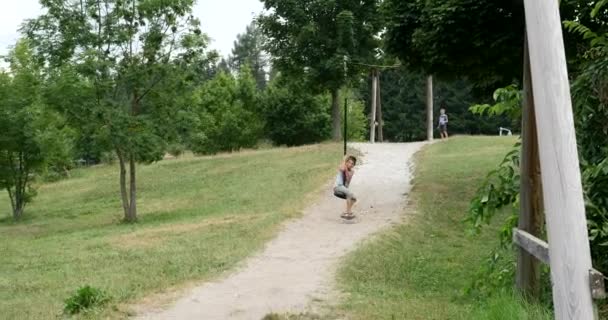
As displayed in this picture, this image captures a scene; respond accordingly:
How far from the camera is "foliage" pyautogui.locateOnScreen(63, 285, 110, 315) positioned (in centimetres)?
714

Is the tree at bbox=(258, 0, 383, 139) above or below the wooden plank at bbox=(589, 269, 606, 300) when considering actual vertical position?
above

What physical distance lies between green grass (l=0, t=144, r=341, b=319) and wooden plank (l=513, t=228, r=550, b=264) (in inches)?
157

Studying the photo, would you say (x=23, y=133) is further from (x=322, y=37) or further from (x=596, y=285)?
(x=596, y=285)

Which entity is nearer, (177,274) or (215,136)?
(177,274)

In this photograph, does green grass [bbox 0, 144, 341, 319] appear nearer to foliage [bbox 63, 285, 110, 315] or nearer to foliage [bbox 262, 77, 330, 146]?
foliage [bbox 63, 285, 110, 315]

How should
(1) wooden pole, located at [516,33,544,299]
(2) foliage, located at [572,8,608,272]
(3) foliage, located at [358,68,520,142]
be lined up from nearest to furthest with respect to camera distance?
(2) foliage, located at [572,8,608,272]
(1) wooden pole, located at [516,33,544,299]
(3) foliage, located at [358,68,520,142]

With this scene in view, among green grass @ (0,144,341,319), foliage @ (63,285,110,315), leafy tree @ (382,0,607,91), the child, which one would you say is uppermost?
leafy tree @ (382,0,607,91)

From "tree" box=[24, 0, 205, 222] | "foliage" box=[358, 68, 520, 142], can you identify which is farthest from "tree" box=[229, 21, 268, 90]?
"tree" box=[24, 0, 205, 222]

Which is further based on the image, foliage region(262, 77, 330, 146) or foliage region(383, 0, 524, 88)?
foliage region(262, 77, 330, 146)

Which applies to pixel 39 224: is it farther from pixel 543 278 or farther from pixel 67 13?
pixel 543 278

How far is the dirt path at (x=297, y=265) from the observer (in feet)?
23.0

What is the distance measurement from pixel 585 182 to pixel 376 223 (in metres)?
7.58

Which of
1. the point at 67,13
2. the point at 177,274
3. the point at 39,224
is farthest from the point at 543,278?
the point at 39,224

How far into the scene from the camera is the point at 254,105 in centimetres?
4731
